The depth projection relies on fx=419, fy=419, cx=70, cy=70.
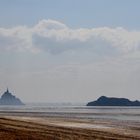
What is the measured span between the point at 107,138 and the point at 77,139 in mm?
4374

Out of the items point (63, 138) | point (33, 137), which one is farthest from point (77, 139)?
point (33, 137)

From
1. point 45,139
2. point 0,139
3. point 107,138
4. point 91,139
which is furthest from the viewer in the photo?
point 107,138

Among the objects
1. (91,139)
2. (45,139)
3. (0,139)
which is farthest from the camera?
(91,139)

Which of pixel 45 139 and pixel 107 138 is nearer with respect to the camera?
pixel 45 139

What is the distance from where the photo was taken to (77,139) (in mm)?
36375

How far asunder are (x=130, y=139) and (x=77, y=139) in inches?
257

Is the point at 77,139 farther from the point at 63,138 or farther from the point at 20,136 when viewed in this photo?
the point at 20,136

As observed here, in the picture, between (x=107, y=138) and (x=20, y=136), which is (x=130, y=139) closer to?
(x=107, y=138)

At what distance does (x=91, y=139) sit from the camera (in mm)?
37125

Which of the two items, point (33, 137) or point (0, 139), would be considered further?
point (33, 137)

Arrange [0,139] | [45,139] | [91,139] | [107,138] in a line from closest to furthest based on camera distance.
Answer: [0,139] < [45,139] < [91,139] < [107,138]

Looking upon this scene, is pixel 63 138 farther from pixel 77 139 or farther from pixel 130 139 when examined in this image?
pixel 130 139

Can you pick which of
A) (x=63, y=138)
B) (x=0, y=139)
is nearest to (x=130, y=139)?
(x=63, y=138)

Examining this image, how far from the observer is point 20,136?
35.6 m
